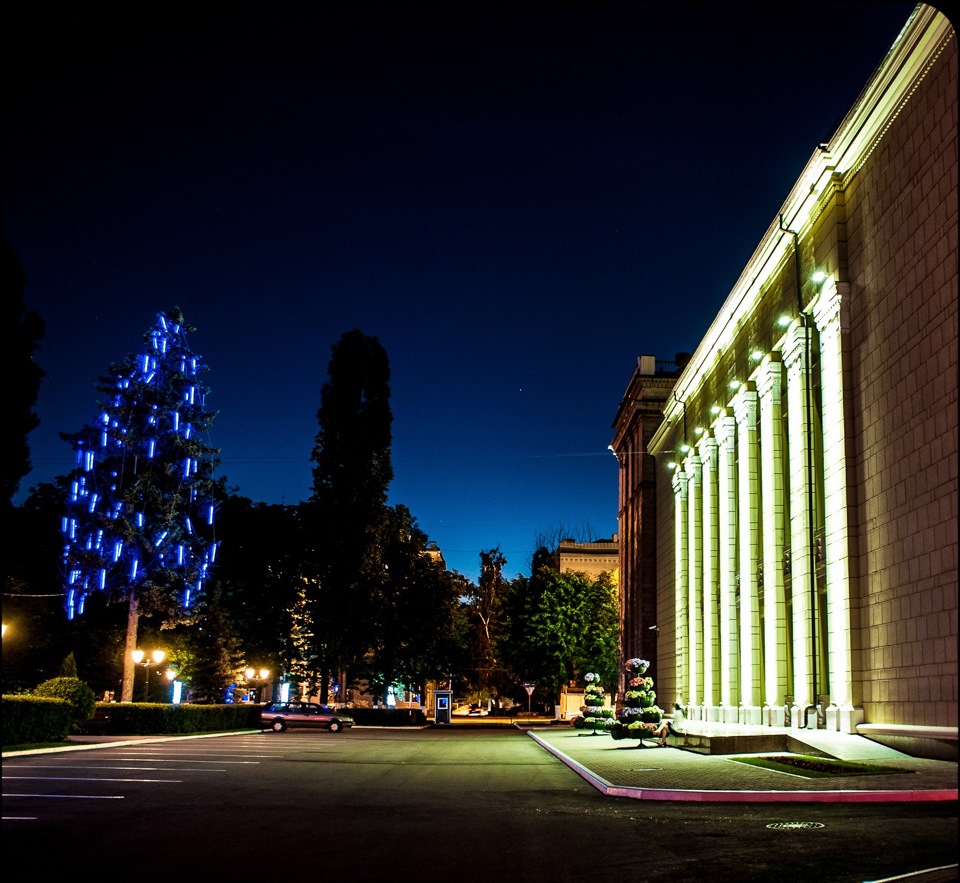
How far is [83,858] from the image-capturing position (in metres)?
9.84

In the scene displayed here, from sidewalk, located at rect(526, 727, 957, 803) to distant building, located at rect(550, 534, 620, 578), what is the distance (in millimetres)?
84846

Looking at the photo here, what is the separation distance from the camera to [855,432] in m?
26.8

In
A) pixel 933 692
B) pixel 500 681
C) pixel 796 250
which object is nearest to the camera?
pixel 933 692

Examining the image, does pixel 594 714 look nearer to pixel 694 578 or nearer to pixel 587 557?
pixel 694 578

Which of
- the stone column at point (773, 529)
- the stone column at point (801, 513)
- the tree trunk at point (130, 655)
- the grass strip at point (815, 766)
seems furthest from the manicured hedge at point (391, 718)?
the grass strip at point (815, 766)

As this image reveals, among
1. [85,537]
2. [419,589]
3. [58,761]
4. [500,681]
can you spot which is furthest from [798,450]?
[500,681]

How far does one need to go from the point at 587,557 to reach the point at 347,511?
53.3 meters

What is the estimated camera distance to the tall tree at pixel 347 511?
6454cm

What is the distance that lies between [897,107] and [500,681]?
76.6 meters

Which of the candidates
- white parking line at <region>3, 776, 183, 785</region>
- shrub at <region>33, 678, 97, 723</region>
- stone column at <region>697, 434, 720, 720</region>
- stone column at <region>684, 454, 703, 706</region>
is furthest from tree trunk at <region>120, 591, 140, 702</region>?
white parking line at <region>3, 776, 183, 785</region>

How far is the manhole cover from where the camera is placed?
40.5 ft

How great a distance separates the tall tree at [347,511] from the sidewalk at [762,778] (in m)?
38.2

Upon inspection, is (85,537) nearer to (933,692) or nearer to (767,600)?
(767,600)

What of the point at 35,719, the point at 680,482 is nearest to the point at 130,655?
the point at 35,719
